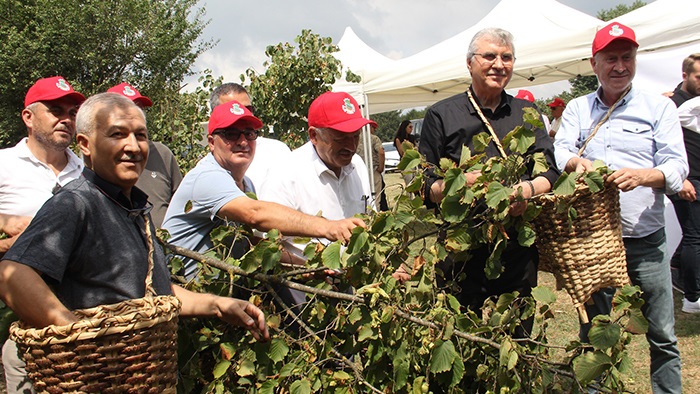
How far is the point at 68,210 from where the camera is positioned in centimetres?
161

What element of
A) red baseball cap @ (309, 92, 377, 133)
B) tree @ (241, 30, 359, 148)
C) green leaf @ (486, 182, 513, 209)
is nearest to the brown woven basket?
green leaf @ (486, 182, 513, 209)

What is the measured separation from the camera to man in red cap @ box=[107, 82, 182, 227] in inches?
155

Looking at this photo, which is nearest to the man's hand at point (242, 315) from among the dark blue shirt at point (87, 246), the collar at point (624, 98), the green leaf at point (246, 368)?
the green leaf at point (246, 368)

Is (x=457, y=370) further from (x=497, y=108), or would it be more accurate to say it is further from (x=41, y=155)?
(x=41, y=155)

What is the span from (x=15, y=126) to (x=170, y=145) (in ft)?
59.8

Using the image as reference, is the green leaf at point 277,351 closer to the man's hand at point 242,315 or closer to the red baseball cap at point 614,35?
the man's hand at point 242,315

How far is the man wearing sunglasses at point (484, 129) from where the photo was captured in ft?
9.04

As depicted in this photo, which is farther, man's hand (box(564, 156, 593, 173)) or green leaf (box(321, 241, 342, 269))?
man's hand (box(564, 156, 593, 173))

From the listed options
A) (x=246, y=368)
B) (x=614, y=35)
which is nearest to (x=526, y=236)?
(x=246, y=368)

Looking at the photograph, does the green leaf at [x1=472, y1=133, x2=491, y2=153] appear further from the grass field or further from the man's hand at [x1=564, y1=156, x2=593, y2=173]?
the grass field

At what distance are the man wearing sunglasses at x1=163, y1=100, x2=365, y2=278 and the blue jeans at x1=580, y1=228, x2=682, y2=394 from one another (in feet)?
5.24

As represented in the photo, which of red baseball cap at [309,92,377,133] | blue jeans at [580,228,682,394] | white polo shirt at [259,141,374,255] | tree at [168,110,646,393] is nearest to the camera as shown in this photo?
tree at [168,110,646,393]

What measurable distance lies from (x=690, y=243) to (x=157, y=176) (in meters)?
4.38

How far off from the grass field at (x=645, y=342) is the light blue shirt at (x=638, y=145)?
41.6 inches
